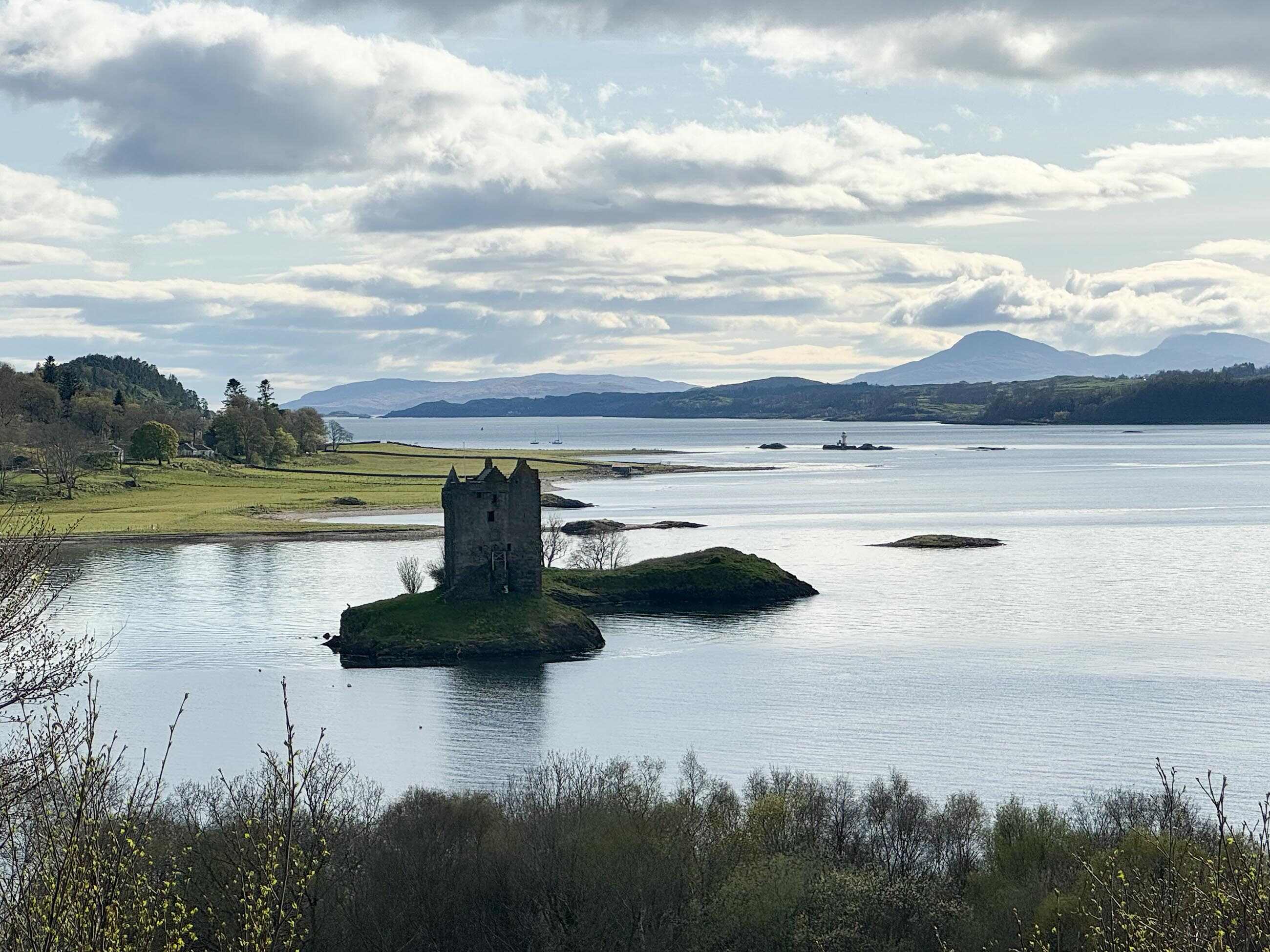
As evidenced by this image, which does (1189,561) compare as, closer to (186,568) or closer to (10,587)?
(186,568)

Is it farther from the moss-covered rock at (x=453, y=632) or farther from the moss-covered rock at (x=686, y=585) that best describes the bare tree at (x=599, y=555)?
the moss-covered rock at (x=453, y=632)

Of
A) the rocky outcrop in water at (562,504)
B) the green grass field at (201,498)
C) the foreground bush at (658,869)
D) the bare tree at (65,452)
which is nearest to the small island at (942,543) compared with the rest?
the rocky outcrop in water at (562,504)

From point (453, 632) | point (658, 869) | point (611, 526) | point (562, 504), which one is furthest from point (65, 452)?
point (658, 869)

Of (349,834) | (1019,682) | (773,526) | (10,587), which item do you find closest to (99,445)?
(773,526)

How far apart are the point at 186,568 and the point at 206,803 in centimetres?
7383

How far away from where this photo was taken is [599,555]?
109000 mm

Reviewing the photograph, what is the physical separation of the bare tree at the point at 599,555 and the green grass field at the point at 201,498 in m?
37.3

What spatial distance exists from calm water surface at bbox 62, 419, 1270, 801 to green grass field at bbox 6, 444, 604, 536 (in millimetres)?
15533

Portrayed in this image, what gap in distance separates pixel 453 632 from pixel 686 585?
82.9ft

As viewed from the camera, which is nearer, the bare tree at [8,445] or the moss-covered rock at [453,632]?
the moss-covered rock at [453,632]

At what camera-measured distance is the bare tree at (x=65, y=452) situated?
513ft

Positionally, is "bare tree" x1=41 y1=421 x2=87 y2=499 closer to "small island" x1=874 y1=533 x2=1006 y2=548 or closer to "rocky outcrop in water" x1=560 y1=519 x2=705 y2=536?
"rocky outcrop in water" x1=560 y1=519 x2=705 y2=536

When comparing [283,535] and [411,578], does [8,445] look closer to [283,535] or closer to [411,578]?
[283,535]

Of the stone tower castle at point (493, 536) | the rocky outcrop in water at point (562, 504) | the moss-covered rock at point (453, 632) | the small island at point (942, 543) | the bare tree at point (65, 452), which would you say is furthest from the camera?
the rocky outcrop in water at point (562, 504)
